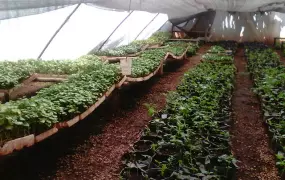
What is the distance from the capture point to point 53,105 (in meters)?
4.08

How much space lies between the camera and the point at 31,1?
5266mm

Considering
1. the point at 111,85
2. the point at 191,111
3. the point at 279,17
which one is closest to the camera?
the point at 191,111

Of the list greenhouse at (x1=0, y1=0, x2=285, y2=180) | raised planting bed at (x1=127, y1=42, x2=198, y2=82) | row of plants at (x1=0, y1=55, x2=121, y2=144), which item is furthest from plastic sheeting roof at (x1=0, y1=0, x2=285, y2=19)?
raised planting bed at (x1=127, y1=42, x2=198, y2=82)

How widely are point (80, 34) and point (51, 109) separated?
644 cm

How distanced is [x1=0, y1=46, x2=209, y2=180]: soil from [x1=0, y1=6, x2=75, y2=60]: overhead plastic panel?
9.38 ft

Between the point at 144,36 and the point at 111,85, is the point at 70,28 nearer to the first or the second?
the point at 111,85

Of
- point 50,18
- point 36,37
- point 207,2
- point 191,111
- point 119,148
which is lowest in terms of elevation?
point 119,148

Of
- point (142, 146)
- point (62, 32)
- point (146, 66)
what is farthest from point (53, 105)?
point (62, 32)

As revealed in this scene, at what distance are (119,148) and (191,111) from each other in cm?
138

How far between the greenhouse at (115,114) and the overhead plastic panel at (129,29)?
2819 millimetres

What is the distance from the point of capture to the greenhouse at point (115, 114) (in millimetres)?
3555

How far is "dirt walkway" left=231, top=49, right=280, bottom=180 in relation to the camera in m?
4.10

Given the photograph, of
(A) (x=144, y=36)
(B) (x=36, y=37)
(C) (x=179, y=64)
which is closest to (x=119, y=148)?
(B) (x=36, y=37)

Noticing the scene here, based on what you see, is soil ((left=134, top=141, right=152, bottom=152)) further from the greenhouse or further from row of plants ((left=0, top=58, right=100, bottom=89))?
row of plants ((left=0, top=58, right=100, bottom=89))
